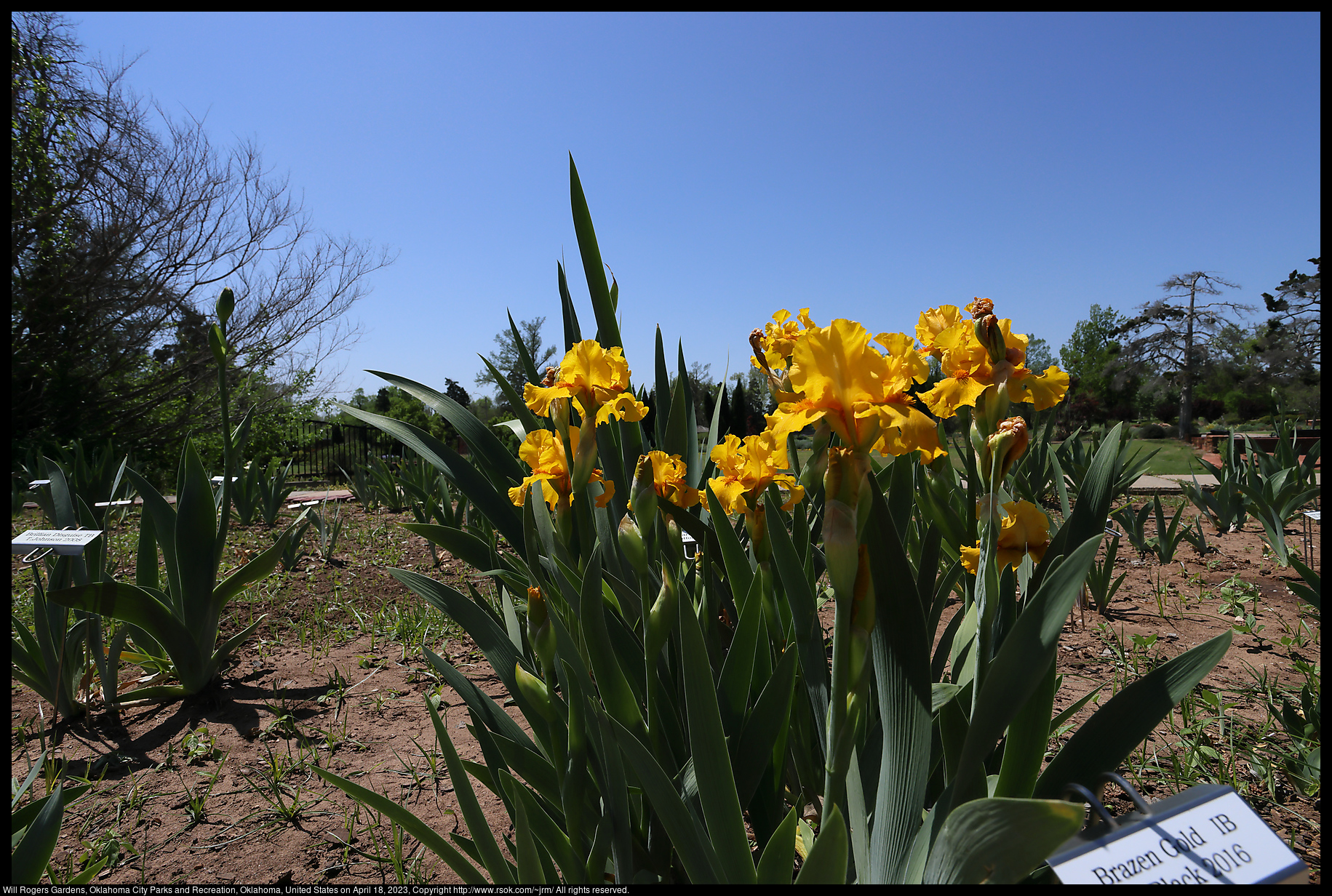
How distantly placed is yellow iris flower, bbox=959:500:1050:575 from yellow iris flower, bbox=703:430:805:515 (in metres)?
0.28

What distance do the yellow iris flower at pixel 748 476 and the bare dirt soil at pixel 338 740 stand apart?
825 millimetres

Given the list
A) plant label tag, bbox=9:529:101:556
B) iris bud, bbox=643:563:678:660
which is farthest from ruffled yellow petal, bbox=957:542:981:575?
plant label tag, bbox=9:529:101:556

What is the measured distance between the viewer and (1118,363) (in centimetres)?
2650

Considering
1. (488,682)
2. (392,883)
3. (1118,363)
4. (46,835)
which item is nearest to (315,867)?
(392,883)

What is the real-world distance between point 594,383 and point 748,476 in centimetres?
29

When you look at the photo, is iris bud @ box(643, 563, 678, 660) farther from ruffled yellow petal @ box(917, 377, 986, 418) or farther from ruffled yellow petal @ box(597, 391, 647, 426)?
ruffled yellow petal @ box(917, 377, 986, 418)

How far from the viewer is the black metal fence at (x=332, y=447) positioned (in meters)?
12.1

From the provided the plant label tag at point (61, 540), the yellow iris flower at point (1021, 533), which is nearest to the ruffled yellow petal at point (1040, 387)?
the yellow iris flower at point (1021, 533)

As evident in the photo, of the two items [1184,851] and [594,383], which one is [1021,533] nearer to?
[1184,851]

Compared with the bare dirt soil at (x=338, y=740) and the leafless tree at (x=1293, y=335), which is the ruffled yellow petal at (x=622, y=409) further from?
the leafless tree at (x=1293, y=335)

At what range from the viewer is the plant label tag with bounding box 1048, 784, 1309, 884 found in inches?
21.5

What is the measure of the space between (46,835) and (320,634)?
1.78 m

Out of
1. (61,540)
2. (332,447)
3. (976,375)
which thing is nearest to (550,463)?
(976,375)

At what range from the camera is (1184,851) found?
569 millimetres
